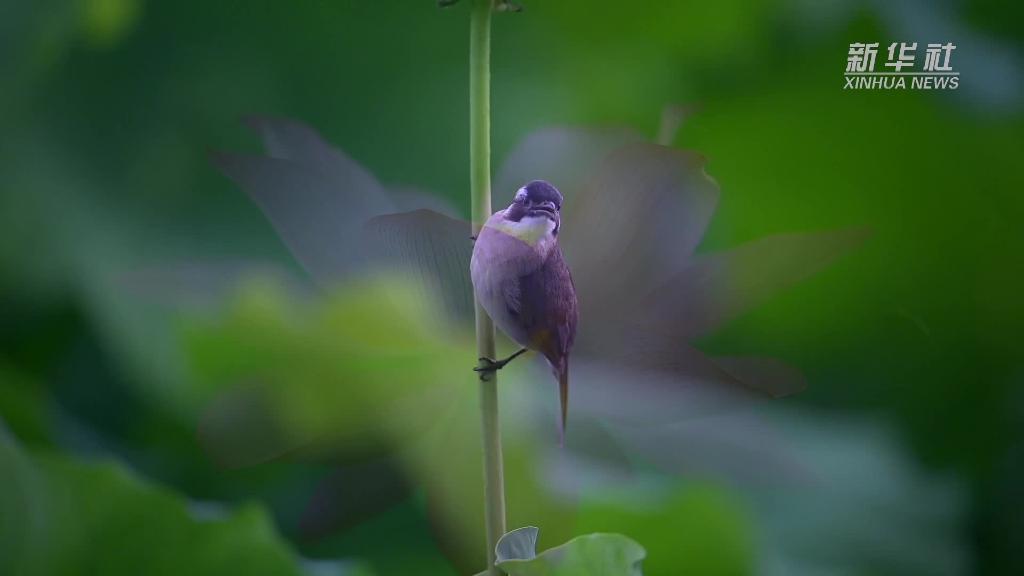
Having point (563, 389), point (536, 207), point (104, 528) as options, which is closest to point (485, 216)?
point (536, 207)

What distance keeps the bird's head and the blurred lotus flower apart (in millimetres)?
34

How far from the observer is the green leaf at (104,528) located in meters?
0.91

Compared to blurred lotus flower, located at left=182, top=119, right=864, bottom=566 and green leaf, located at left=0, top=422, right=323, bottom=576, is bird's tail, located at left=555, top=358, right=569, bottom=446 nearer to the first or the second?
blurred lotus flower, located at left=182, top=119, right=864, bottom=566

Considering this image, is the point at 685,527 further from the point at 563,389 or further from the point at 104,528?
the point at 104,528

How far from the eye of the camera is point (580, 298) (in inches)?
36.4

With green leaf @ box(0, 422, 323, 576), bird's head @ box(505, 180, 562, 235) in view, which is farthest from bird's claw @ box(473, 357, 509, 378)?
green leaf @ box(0, 422, 323, 576)

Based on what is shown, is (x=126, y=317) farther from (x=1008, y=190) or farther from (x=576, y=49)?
(x=1008, y=190)

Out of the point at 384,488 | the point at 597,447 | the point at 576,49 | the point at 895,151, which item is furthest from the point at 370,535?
the point at 895,151

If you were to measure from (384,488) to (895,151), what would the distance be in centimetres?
58

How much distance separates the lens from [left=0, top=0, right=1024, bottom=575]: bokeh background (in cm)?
94

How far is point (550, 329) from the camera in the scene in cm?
89

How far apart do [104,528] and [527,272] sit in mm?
449

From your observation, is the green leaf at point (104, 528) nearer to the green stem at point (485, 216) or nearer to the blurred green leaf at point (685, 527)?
the green stem at point (485, 216)

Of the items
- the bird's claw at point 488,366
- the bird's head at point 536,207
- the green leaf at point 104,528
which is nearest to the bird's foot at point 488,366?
the bird's claw at point 488,366
